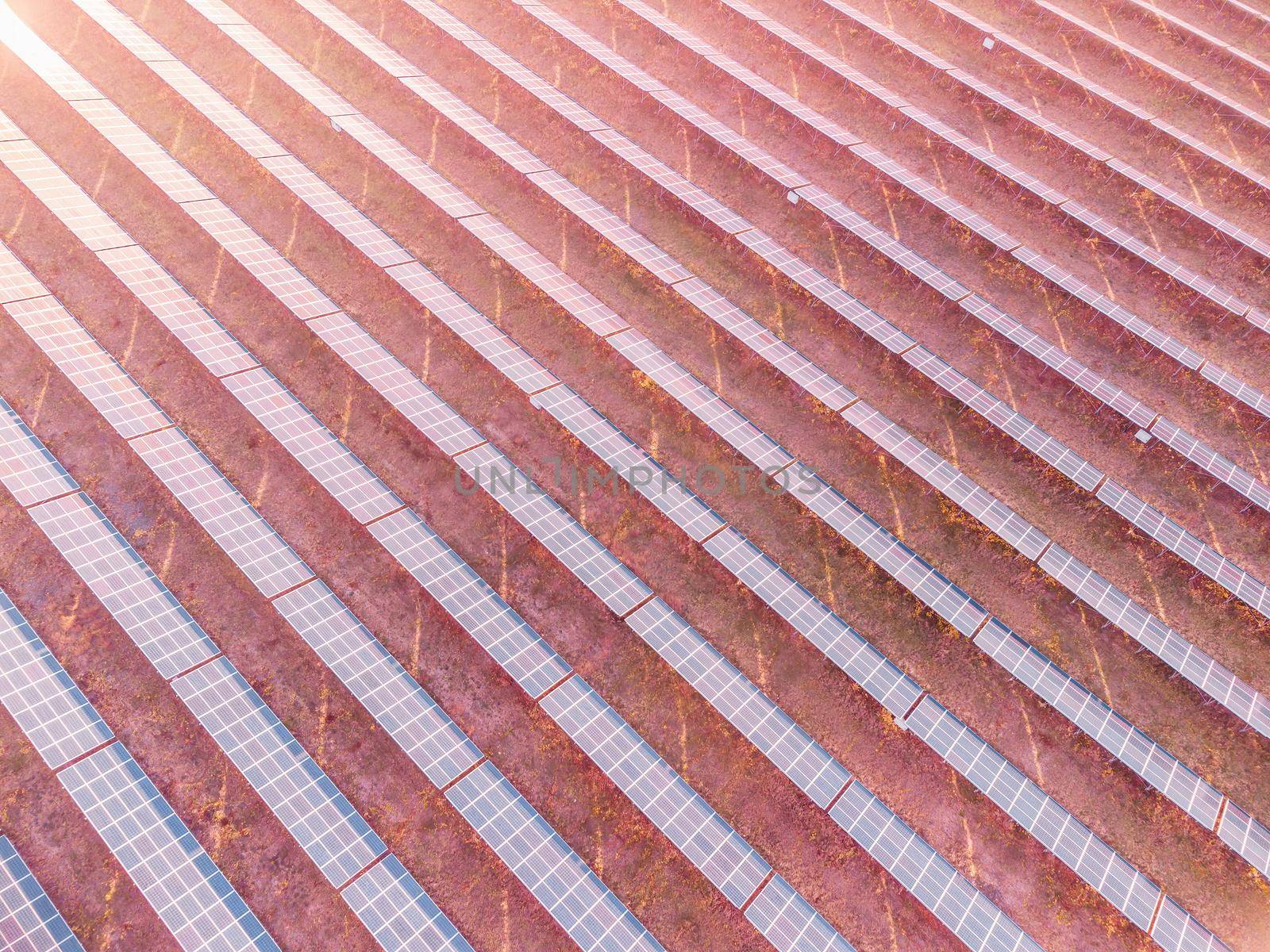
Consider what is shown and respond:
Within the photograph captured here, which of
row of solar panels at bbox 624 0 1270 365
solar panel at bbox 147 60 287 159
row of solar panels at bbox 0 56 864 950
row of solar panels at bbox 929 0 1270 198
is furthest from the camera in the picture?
row of solar panels at bbox 929 0 1270 198

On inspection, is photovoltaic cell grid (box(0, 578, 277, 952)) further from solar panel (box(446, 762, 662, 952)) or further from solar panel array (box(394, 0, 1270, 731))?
solar panel array (box(394, 0, 1270, 731))

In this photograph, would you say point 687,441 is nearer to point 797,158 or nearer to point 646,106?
point 797,158

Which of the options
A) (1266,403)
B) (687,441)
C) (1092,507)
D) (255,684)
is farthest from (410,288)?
(1266,403)

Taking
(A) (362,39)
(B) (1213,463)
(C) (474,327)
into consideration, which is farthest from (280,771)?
(A) (362,39)

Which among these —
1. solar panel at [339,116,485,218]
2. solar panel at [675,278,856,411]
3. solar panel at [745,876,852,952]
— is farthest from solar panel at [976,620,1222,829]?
solar panel at [339,116,485,218]

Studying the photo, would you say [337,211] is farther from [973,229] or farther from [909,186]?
[973,229]

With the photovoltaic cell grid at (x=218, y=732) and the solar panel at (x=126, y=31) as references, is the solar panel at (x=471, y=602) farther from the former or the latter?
the solar panel at (x=126, y=31)

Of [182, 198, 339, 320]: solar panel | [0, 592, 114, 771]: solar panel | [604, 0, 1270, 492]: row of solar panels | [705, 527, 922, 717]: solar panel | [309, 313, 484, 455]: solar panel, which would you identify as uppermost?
[604, 0, 1270, 492]: row of solar panels
